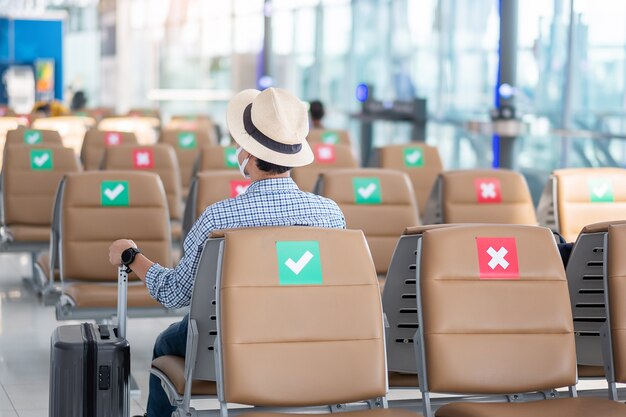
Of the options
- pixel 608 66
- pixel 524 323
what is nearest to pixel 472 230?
pixel 524 323

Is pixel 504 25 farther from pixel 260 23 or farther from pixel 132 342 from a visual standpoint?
pixel 260 23

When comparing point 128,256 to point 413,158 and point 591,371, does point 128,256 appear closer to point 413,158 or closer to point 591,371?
point 591,371

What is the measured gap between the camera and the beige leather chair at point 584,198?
5.32 metres

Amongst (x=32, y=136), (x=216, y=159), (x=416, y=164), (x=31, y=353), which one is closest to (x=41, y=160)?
(x=216, y=159)

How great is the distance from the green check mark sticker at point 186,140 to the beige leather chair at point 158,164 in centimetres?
205

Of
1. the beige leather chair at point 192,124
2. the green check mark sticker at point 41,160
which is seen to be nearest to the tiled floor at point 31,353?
the green check mark sticker at point 41,160

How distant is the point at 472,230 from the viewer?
10.4 feet

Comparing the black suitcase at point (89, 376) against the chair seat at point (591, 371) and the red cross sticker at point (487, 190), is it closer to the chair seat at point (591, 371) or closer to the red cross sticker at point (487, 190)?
the chair seat at point (591, 371)

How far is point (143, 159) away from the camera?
23.6 feet

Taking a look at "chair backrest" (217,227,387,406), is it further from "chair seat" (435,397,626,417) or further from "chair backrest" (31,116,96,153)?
"chair backrest" (31,116,96,153)

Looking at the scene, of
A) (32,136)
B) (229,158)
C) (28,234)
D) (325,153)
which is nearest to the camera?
(28,234)

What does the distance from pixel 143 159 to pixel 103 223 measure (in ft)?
6.48

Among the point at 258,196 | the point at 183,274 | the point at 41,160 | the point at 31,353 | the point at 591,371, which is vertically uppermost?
the point at 258,196

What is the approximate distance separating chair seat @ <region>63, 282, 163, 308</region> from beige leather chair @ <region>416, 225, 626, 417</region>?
2070 millimetres
